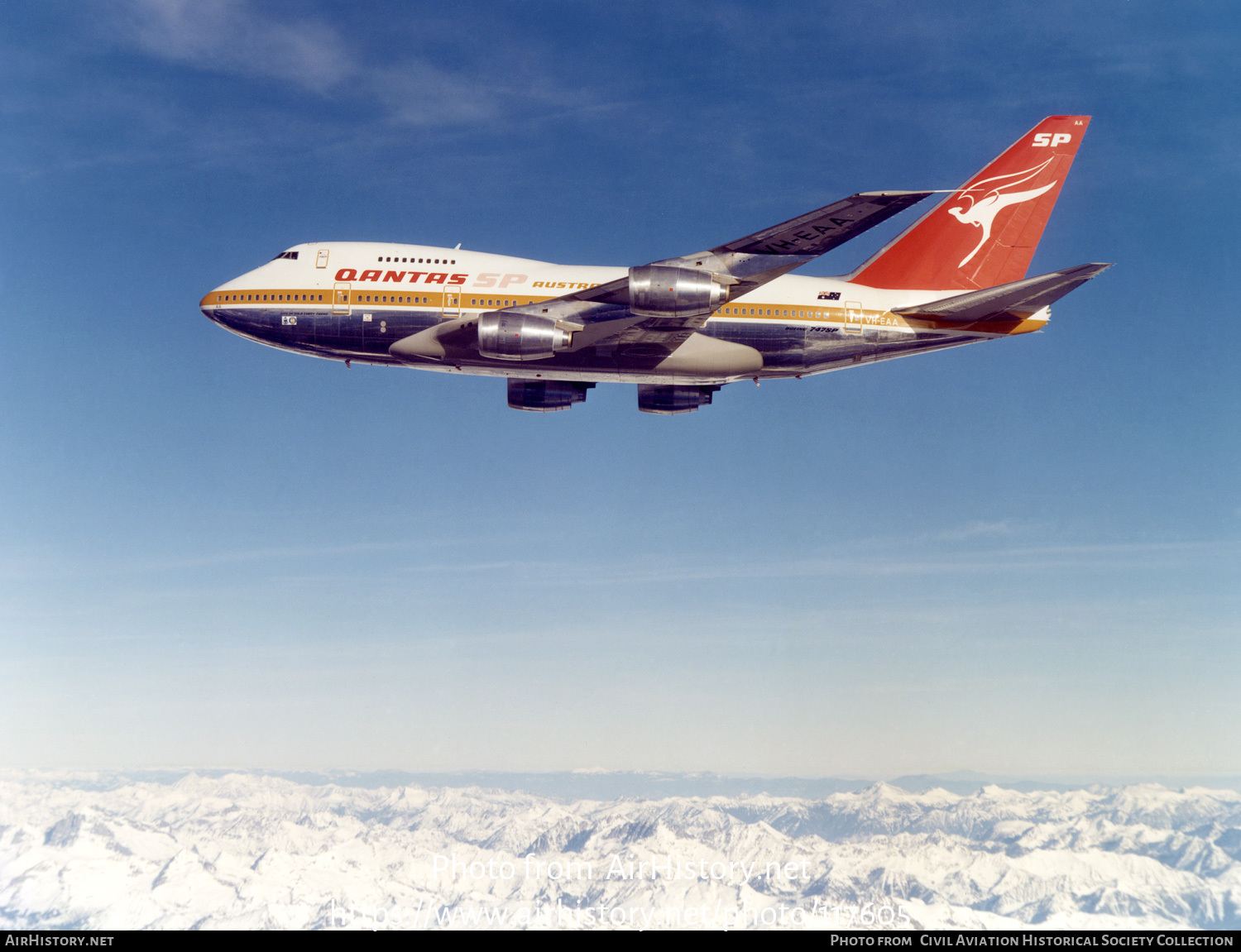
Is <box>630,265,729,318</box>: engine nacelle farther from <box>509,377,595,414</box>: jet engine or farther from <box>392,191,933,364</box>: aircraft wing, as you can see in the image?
<box>509,377,595,414</box>: jet engine

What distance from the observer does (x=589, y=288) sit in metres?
37.4

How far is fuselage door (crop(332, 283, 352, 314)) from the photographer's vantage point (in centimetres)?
4031

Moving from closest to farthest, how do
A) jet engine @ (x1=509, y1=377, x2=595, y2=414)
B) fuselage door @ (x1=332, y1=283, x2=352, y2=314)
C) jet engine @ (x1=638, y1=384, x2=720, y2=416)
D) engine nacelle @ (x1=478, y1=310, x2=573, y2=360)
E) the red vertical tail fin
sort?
engine nacelle @ (x1=478, y1=310, x2=573, y2=360) < fuselage door @ (x1=332, y1=283, x2=352, y2=314) < jet engine @ (x1=509, y1=377, x2=595, y2=414) < jet engine @ (x1=638, y1=384, x2=720, y2=416) < the red vertical tail fin

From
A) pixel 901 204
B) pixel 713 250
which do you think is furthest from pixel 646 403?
pixel 901 204

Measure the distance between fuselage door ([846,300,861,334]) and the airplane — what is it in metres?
0.05

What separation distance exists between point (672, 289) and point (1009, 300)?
14.3m

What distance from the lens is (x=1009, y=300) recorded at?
36.9 metres

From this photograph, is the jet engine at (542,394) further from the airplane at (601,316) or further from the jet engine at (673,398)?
the jet engine at (673,398)

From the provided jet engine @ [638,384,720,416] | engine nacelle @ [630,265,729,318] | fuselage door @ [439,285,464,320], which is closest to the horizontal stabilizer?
jet engine @ [638,384,720,416]

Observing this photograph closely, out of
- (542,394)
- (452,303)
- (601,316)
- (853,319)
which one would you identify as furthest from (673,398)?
(452,303)

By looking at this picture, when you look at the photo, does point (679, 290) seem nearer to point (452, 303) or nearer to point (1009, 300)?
point (452, 303)
